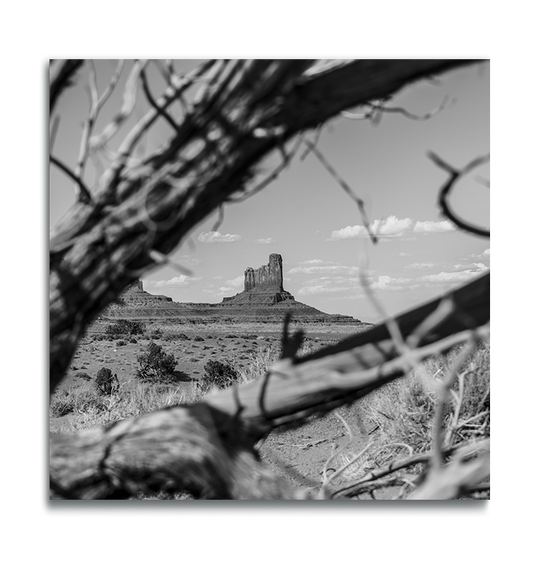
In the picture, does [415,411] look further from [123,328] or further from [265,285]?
[123,328]

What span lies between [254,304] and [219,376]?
3383mm

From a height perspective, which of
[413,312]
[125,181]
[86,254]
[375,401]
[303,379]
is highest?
[125,181]

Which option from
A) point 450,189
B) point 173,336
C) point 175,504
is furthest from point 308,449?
point 173,336

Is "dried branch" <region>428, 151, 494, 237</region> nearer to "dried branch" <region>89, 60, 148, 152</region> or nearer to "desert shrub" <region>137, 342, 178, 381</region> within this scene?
"dried branch" <region>89, 60, 148, 152</region>

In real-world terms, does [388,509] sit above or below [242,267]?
below

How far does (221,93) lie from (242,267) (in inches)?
159

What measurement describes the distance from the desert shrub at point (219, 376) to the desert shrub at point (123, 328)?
4.98 metres

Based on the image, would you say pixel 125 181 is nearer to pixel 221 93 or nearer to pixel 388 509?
pixel 221 93

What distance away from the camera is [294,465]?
5.10m

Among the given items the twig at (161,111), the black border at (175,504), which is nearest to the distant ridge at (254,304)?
the black border at (175,504)

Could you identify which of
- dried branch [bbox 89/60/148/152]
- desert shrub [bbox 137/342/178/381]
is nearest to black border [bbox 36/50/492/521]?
dried branch [bbox 89/60/148/152]

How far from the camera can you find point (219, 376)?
830 centimetres
